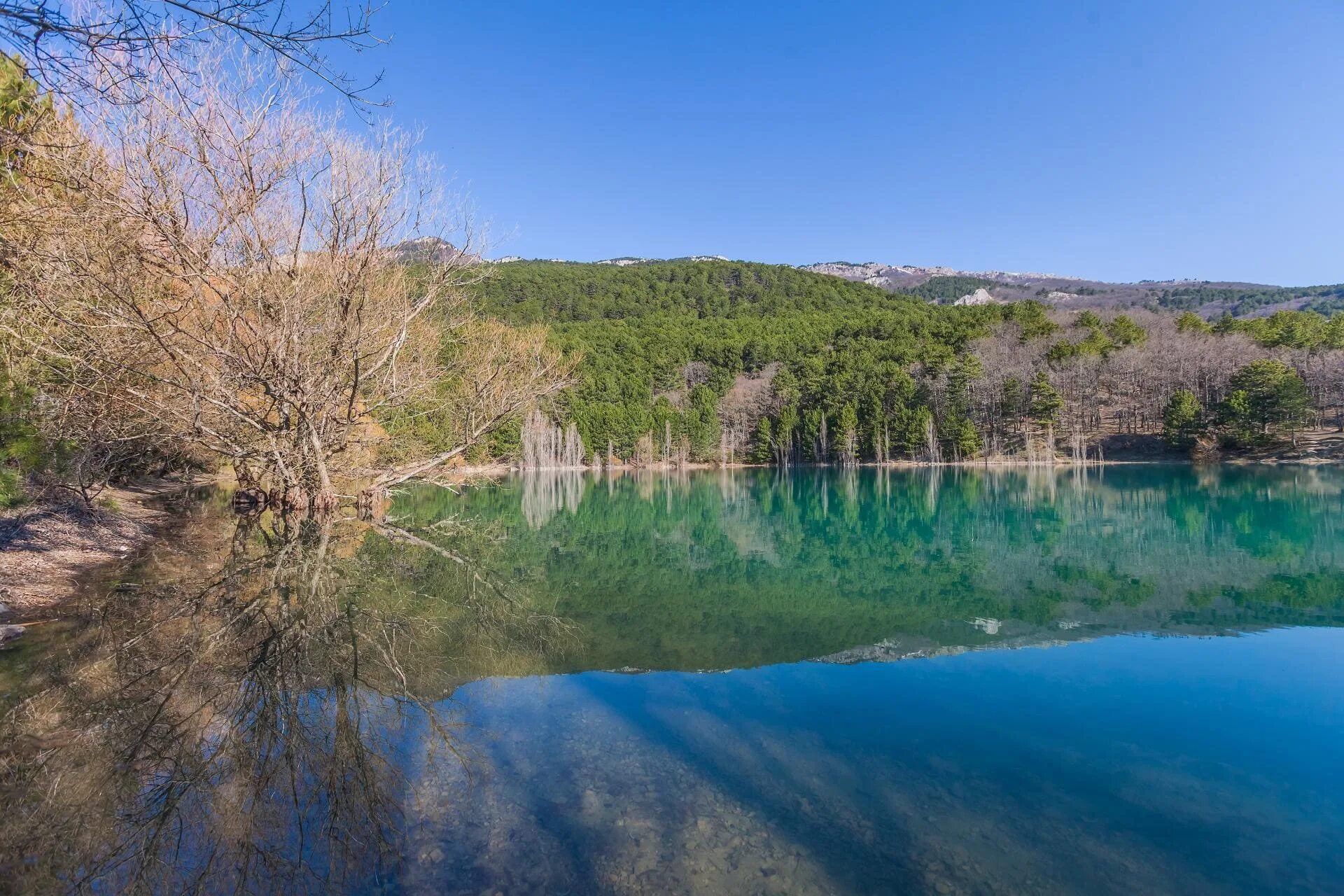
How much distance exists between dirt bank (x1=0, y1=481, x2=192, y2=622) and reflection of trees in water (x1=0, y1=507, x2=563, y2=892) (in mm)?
694

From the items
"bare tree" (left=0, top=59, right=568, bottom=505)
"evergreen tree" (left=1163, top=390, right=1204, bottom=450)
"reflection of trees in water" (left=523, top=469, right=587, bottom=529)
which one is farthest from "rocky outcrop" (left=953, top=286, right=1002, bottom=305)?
"bare tree" (left=0, top=59, right=568, bottom=505)

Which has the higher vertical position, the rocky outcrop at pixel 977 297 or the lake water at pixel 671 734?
the rocky outcrop at pixel 977 297

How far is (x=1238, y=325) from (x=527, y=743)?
83.0m

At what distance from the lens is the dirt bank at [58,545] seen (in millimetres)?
7527

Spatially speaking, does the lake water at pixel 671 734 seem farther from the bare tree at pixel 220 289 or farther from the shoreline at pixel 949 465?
the shoreline at pixel 949 465

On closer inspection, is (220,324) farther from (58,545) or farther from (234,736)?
(234,736)

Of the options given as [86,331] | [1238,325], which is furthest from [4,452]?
[1238,325]

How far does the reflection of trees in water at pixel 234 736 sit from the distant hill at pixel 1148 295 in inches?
5529

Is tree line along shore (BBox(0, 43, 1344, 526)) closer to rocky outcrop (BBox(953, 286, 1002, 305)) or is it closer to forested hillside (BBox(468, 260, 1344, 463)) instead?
forested hillside (BBox(468, 260, 1344, 463))

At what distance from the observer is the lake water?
3.30 metres

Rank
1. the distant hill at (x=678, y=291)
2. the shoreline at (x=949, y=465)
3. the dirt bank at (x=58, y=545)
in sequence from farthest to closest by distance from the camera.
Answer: the distant hill at (x=678, y=291) < the shoreline at (x=949, y=465) < the dirt bank at (x=58, y=545)

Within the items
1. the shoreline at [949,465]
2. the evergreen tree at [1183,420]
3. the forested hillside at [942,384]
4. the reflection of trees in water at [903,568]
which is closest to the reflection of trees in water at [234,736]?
the reflection of trees in water at [903,568]

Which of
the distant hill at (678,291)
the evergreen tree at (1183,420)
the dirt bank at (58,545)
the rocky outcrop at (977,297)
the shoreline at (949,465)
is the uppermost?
the rocky outcrop at (977,297)

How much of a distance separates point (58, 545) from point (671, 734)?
32.5ft
